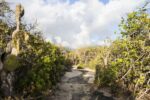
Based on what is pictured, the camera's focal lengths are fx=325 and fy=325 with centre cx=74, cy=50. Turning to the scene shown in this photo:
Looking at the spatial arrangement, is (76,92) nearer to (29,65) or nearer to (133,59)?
(133,59)

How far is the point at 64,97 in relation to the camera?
19.4 metres

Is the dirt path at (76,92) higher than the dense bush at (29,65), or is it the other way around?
the dense bush at (29,65)

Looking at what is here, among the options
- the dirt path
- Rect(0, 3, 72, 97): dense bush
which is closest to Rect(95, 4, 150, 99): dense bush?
the dirt path

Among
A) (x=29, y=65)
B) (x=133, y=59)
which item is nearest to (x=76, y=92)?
(x=133, y=59)

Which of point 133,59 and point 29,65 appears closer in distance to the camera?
point 29,65

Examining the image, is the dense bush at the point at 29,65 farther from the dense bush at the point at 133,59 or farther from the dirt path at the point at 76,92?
the dense bush at the point at 133,59

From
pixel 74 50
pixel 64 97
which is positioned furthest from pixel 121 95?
pixel 74 50

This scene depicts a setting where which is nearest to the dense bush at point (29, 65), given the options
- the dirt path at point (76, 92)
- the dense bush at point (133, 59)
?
the dirt path at point (76, 92)

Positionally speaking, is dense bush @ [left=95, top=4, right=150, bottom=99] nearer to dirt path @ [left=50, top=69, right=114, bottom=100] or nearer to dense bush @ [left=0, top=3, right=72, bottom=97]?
dirt path @ [left=50, top=69, right=114, bottom=100]

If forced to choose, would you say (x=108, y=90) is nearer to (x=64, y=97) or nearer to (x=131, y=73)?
(x=131, y=73)

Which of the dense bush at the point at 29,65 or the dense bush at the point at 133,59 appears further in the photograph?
the dense bush at the point at 133,59

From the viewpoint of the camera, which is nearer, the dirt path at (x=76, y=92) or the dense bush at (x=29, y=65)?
the dense bush at (x=29, y=65)

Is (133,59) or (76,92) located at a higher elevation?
(133,59)

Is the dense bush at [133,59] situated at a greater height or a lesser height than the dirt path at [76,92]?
greater
